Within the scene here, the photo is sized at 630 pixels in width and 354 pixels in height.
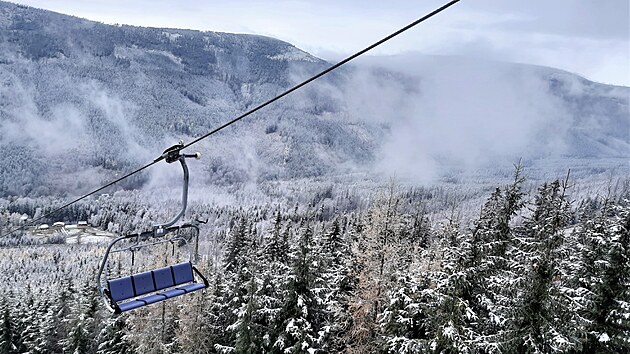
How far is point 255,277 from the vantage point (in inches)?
901

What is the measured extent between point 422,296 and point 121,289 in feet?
37.1

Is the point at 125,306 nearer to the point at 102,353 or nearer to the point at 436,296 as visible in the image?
the point at 436,296

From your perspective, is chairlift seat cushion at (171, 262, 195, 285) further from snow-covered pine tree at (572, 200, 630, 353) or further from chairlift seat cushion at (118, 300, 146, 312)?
snow-covered pine tree at (572, 200, 630, 353)

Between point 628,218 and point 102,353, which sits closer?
point 628,218

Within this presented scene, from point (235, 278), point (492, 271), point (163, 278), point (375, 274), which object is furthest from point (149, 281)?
point (235, 278)

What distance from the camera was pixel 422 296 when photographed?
1780cm

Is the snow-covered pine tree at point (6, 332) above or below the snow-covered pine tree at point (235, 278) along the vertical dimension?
below

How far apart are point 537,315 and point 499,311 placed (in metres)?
1.25

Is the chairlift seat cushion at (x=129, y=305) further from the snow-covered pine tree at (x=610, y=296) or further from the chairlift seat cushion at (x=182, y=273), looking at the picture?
the snow-covered pine tree at (x=610, y=296)

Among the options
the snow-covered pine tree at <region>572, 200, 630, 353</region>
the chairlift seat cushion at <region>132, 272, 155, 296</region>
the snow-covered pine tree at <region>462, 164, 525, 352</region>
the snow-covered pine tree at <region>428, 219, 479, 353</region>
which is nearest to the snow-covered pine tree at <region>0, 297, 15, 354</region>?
the chairlift seat cushion at <region>132, 272, 155, 296</region>

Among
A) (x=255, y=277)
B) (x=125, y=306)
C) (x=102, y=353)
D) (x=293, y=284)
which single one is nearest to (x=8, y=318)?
(x=102, y=353)

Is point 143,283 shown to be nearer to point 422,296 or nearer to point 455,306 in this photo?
point 455,306

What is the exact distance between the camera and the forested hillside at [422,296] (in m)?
14.3

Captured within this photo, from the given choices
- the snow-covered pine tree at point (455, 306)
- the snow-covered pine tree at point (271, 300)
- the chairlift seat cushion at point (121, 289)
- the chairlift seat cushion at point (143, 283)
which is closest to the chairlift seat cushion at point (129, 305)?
the chairlift seat cushion at point (121, 289)
